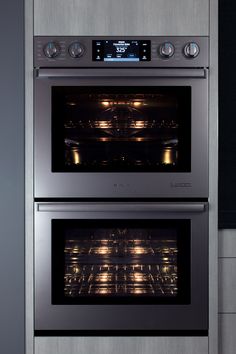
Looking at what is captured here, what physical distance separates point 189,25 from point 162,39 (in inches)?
4.9

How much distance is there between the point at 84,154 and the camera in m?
2.19

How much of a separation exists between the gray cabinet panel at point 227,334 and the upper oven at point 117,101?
0.53m

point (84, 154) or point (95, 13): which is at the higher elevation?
point (95, 13)

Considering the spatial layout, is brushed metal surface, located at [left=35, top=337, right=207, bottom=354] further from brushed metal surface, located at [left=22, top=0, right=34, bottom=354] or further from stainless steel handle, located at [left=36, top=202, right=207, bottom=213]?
stainless steel handle, located at [left=36, top=202, right=207, bottom=213]

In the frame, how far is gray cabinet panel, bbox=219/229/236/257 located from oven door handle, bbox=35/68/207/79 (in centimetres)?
65

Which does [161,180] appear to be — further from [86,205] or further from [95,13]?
[95,13]

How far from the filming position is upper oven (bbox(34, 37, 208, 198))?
7.04 ft

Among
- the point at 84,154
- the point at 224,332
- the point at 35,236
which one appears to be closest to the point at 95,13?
the point at 84,154

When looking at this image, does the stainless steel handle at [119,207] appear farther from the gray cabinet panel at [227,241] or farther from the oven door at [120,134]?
the gray cabinet panel at [227,241]

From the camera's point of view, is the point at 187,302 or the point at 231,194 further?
the point at 231,194

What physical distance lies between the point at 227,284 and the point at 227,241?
178 mm

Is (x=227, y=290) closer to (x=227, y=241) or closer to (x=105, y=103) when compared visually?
(x=227, y=241)

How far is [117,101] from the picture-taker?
2178mm

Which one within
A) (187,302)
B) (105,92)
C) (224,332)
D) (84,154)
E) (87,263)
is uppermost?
(105,92)
